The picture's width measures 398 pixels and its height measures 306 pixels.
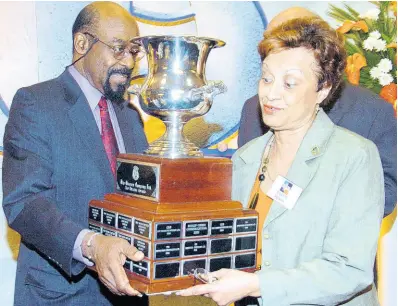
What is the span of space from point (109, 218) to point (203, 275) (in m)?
0.35

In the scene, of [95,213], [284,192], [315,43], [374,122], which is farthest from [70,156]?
[374,122]

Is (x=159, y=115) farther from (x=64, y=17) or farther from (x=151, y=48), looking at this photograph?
(x=64, y=17)

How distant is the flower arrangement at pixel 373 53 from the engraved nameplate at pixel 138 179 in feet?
5.19

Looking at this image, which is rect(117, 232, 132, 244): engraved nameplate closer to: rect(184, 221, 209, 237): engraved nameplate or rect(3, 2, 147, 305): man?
rect(3, 2, 147, 305): man

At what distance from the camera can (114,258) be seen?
1.57 m

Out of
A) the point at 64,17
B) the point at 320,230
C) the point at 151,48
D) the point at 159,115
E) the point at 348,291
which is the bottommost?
the point at 348,291

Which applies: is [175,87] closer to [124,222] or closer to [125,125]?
[124,222]

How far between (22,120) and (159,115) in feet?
1.87

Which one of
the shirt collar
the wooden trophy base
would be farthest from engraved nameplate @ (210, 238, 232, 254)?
the shirt collar

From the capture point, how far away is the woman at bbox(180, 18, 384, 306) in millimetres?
1598

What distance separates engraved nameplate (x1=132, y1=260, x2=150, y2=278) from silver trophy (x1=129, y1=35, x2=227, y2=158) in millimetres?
312

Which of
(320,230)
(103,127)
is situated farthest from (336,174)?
(103,127)

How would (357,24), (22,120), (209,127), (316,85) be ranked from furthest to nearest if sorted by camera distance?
(209,127), (357,24), (22,120), (316,85)

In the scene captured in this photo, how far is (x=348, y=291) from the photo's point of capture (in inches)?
63.7
